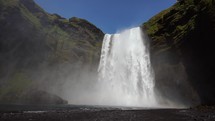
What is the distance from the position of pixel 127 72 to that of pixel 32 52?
41.6 meters

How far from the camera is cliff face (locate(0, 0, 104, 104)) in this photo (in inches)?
3494

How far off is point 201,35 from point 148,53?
70.5ft

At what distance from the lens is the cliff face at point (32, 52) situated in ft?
291

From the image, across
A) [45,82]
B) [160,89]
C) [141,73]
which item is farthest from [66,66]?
[160,89]

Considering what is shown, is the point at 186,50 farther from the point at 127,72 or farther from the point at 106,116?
the point at 106,116

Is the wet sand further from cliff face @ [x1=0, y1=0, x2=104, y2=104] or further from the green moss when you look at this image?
the green moss

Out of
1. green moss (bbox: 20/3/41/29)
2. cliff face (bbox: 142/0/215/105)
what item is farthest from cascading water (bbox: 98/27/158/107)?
green moss (bbox: 20/3/41/29)

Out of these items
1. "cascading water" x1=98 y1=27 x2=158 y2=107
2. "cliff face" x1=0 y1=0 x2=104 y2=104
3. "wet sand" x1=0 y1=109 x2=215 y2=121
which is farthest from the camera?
"cliff face" x1=0 y1=0 x2=104 y2=104

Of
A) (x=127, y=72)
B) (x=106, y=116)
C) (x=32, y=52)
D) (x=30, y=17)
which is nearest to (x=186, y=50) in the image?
(x=127, y=72)

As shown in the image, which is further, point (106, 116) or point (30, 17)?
point (30, 17)

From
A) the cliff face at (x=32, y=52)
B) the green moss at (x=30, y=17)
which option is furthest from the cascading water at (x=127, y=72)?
the green moss at (x=30, y=17)

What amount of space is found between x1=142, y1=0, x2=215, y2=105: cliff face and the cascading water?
4.08 m

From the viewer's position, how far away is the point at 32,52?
95812mm

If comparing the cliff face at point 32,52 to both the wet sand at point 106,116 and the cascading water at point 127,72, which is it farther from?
the wet sand at point 106,116
